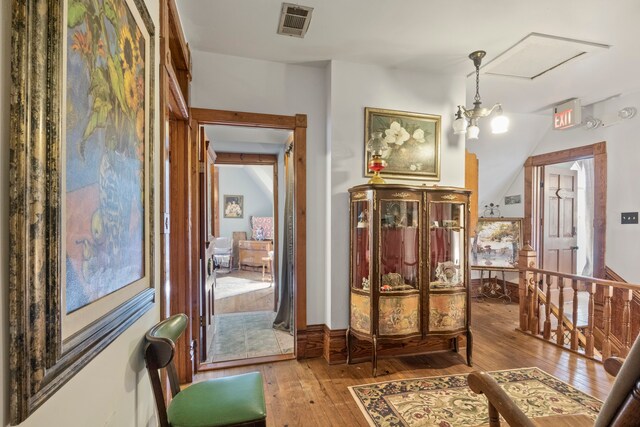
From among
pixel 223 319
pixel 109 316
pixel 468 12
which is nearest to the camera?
pixel 109 316

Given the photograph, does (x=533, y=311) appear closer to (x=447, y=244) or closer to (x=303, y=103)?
→ (x=447, y=244)

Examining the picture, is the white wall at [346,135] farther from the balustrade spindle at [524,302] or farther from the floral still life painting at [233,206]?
the floral still life painting at [233,206]

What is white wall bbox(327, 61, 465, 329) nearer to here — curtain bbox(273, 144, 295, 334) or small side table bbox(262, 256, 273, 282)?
curtain bbox(273, 144, 295, 334)

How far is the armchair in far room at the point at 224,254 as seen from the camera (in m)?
7.82

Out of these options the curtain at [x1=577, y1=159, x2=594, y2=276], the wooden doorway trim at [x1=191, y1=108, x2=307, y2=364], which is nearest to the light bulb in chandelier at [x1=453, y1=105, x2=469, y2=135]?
the wooden doorway trim at [x1=191, y1=108, x2=307, y2=364]

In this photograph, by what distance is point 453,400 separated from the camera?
7.50ft

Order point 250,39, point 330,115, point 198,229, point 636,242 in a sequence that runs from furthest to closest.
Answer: point 636,242 < point 330,115 < point 198,229 < point 250,39

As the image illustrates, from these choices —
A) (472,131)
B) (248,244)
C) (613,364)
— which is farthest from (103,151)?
(248,244)

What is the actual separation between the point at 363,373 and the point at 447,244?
1370mm

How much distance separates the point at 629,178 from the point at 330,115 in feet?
12.1

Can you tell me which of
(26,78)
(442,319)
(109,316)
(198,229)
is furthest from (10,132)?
(442,319)

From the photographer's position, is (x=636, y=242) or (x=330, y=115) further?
(x=636, y=242)

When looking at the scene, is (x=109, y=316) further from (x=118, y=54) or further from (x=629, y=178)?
(x=629, y=178)

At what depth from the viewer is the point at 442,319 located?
2.78m
